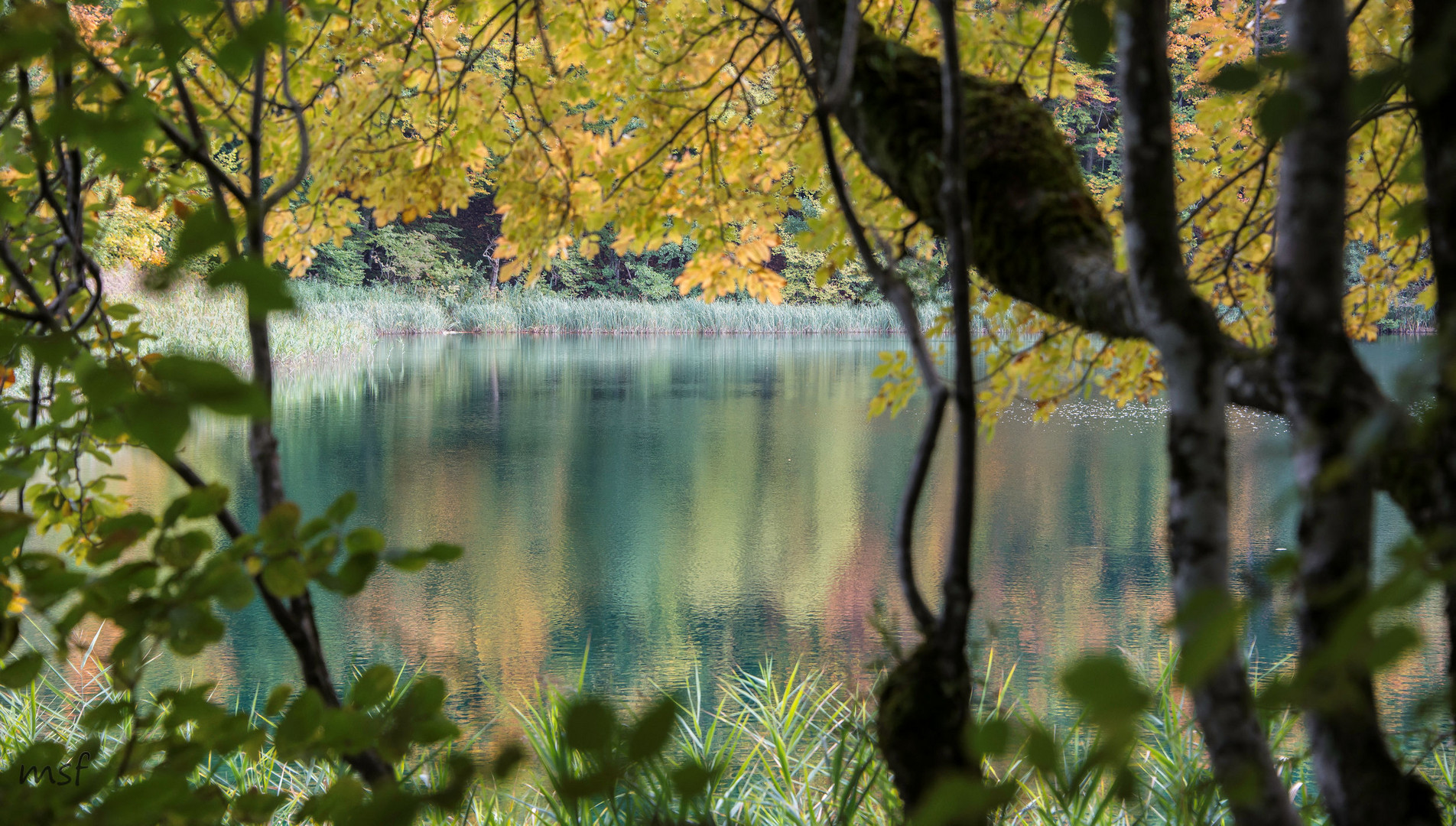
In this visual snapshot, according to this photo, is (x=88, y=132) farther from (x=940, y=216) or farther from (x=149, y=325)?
(x=149, y=325)

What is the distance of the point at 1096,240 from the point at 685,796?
99 centimetres

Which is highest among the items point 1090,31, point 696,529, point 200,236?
point 1090,31

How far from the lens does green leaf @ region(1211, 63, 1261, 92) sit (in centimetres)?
46

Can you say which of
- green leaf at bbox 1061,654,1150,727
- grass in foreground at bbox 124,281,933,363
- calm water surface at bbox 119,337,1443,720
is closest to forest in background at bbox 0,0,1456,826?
green leaf at bbox 1061,654,1150,727

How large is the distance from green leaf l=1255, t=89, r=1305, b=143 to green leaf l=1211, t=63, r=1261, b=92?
2 centimetres

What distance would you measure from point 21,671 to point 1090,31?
0.86m

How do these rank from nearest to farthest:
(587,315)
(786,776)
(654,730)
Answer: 1. (654,730)
2. (786,776)
3. (587,315)

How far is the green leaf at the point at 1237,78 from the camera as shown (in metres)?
0.46

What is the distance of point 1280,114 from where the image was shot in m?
0.45

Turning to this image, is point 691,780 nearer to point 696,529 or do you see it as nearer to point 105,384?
point 105,384

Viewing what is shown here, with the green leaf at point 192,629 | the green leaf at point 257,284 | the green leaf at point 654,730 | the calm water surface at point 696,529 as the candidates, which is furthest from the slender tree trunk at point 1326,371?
the green leaf at point 192,629

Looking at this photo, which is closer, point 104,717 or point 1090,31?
point 1090,31

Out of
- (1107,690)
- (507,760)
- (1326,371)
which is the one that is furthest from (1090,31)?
(507,760)

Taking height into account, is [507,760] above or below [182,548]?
below
